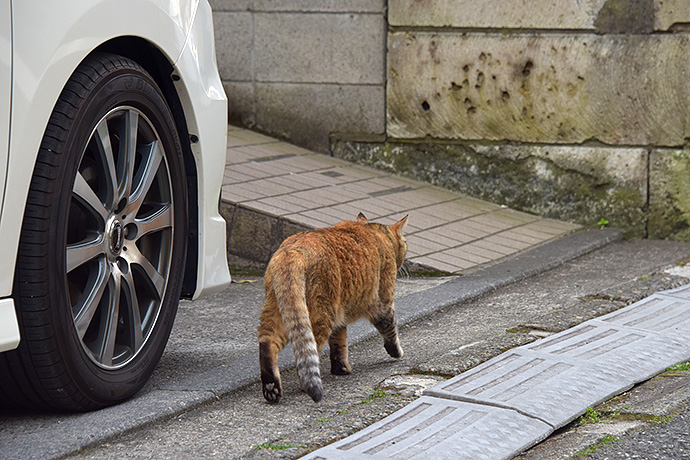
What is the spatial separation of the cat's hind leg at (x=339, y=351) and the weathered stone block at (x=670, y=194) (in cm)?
373

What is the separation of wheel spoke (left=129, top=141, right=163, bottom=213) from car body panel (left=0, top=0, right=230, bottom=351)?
270 mm

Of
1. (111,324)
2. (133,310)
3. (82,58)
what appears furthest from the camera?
(133,310)

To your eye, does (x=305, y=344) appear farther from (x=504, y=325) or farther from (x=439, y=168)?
(x=439, y=168)

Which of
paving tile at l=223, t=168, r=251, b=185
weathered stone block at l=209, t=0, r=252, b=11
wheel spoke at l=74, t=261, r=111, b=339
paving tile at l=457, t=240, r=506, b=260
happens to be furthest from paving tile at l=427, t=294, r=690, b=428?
weathered stone block at l=209, t=0, r=252, b=11

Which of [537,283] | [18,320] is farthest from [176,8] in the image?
[537,283]

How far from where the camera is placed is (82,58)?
9.70 ft

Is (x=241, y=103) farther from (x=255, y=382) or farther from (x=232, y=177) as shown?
(x=255, y=382)

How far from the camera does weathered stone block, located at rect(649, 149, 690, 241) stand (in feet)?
21.8

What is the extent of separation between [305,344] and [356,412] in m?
0.30

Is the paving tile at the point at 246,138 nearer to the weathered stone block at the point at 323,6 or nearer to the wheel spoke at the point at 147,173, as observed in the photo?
the weathered stone block at the point at 323,6

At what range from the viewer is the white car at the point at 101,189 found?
9.01ft

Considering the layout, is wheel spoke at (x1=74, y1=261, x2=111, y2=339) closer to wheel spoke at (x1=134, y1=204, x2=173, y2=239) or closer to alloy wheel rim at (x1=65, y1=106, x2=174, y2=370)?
alloy wheel rim at (x1=65, y1=106, x2=174, y2=370)

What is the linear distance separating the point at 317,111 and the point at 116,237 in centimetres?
450

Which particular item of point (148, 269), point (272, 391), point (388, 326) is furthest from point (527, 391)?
point (148, 269)
